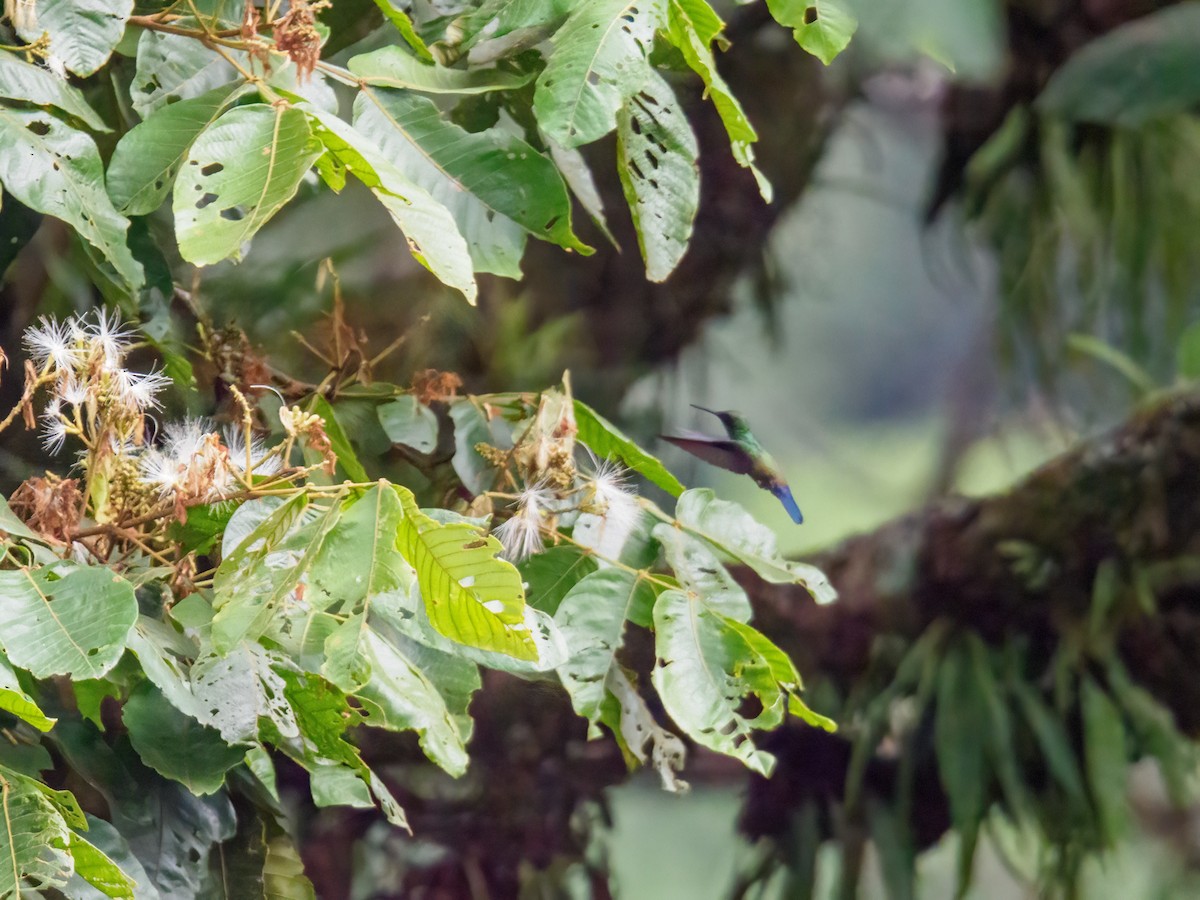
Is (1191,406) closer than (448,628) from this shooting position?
No

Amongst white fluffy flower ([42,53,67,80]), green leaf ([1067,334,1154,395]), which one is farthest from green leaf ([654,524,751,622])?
green leaf ([1067,334,1154,395])

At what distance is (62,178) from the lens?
502mm

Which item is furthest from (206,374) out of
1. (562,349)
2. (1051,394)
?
(1051,394)

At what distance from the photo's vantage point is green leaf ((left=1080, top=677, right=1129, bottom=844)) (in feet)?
4.57

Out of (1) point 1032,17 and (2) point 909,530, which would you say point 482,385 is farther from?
(1) point 1032,17

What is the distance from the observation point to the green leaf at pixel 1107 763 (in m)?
1.39

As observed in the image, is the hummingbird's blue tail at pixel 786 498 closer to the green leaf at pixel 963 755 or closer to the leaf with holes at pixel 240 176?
the leaf with holes at pixel 240 176

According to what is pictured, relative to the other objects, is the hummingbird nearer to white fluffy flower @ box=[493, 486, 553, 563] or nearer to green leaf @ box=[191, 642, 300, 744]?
white fluffy flower @ box=[493, 486, 553, 563]

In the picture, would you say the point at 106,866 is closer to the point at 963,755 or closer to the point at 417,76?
the point at 417,76

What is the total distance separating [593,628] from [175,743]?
0.18 m

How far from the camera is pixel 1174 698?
146 cm

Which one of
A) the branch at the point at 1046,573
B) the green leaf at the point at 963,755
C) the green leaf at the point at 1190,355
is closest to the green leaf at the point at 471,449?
the branch at the point at 1046,573

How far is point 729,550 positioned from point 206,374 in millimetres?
368

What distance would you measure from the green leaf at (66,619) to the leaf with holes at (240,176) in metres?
0.12
